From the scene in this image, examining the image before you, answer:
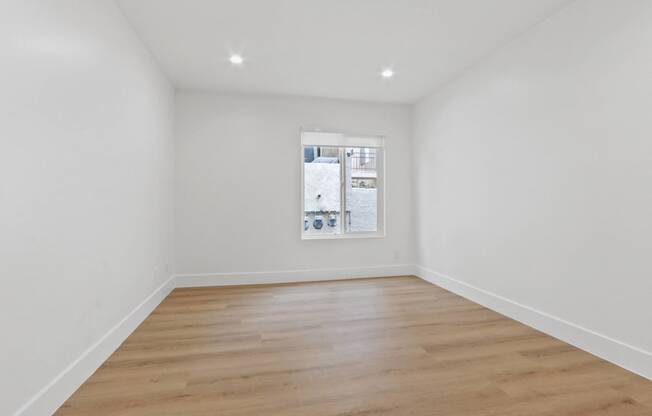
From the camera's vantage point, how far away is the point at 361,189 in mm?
4863

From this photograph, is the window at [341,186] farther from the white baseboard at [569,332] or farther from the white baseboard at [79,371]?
the white baseboard at [79,371]

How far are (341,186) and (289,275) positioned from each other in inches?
60.0

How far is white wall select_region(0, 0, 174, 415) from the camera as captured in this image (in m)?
1.39

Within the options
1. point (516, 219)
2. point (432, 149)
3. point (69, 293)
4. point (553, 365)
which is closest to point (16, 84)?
point (69, 293)

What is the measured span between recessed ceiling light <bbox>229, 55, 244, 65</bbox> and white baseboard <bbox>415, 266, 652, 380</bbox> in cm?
354

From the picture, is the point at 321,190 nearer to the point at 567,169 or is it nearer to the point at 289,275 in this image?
the point at 289,275

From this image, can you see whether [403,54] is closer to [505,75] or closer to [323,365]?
[505,75]

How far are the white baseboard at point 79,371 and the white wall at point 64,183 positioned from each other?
4 centimetres

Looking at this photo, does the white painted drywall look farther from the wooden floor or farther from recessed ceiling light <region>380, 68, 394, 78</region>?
recessed ceiling light <region>380, 68, 394, 78</region>

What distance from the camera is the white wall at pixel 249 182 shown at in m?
4.21

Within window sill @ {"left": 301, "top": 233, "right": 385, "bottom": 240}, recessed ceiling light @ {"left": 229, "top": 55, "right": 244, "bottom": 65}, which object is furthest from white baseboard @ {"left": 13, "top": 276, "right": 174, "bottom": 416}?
recessed ceiling light @ {"left": 229, "top": 55, "right": 244, "bottom": 65}

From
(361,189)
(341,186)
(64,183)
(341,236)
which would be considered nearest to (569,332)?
(341,236)

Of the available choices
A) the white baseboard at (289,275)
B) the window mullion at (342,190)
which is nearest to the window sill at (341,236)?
the window mullion at (342,190)

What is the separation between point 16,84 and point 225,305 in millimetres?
2592
